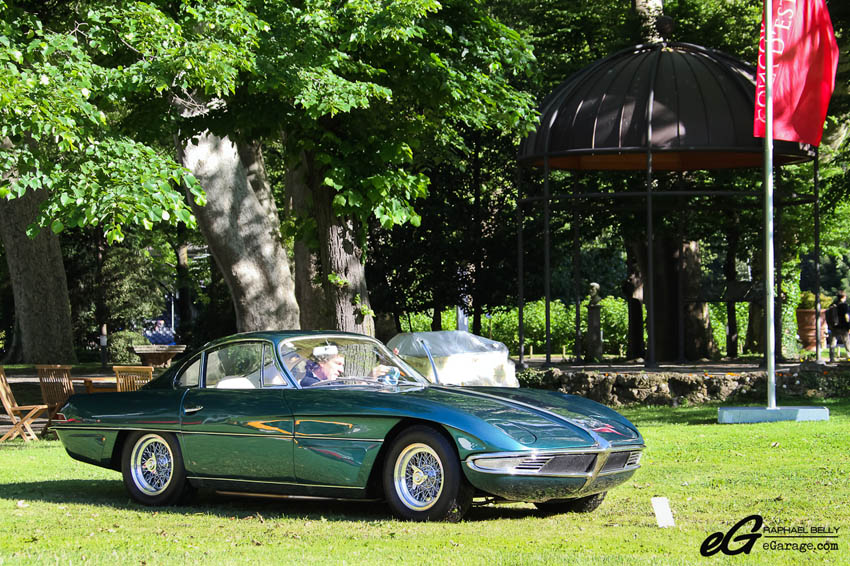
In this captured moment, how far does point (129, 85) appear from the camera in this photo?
1280 centimetres

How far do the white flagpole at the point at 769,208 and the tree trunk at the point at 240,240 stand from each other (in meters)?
8.74

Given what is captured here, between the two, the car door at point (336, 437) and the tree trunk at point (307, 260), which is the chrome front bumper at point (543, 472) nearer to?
the car door at point (336, 437)

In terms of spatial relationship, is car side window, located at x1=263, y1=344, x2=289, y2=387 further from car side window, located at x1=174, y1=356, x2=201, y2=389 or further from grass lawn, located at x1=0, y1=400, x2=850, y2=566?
grass lawn, located at x1=0, y1=400, x2=850, y2=566

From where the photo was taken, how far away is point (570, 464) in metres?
7.30

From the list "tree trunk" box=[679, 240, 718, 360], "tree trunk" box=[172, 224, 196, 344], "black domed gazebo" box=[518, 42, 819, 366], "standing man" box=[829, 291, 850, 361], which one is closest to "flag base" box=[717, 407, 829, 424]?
"black domed gazebo" box=[518, 42, 819, 366]

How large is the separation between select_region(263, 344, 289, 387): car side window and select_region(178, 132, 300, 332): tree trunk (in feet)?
35.1

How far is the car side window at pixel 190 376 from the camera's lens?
8797mm

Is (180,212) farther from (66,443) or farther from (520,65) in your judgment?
(520,65)

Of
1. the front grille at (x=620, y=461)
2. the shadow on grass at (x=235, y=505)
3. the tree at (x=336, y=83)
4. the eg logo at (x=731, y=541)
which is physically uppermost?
the tree at (x=336, y=83)

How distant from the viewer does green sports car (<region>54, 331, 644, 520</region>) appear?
727cm

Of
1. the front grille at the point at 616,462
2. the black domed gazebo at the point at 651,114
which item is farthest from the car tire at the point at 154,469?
the black domed gazebo at the point at 651,114

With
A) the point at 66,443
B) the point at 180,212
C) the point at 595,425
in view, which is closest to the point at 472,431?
the point at 595,425

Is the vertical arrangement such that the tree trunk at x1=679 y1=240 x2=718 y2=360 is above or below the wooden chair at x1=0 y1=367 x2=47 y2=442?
above

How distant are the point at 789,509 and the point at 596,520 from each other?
50.9 inches
